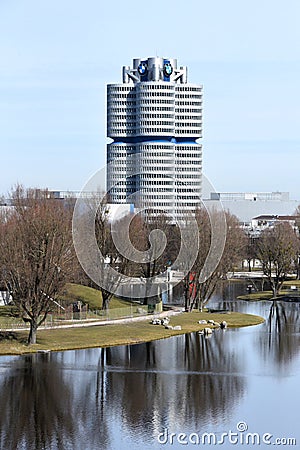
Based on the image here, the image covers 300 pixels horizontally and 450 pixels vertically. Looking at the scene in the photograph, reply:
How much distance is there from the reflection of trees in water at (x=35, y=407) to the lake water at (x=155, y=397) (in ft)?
0.11

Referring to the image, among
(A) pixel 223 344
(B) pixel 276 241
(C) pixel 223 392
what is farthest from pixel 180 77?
(C) pixel 223 392

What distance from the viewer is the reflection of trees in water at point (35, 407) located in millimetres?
28516

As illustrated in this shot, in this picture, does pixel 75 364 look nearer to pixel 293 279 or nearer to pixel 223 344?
pixel 223 344

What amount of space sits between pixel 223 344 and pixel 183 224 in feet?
82.6

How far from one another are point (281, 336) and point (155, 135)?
404 feet

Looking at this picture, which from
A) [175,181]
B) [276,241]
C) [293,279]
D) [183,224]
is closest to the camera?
[183,224]

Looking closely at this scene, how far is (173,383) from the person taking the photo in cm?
3788

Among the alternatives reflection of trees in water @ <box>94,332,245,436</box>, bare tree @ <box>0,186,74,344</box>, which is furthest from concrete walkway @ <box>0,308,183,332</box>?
reflection of trees in water @ <box>94,332,245,436</box>

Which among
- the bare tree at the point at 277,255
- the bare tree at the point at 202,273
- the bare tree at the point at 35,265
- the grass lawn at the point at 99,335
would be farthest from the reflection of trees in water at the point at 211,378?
the bare tree at the point at 277,255

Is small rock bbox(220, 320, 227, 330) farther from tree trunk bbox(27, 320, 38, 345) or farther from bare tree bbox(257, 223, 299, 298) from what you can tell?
bare tree bbox(257, 223, 299, 298)

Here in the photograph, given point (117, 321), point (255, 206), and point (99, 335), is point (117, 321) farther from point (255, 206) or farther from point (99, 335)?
point (255, 206)

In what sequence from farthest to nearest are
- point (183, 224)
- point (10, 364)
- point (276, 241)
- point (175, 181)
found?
point (175, 181) → point (276, 241) → point (183, 224) → point (10, 364)

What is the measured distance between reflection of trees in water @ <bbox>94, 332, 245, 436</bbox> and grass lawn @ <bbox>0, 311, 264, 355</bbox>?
1406mm

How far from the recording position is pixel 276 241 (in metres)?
85.9
